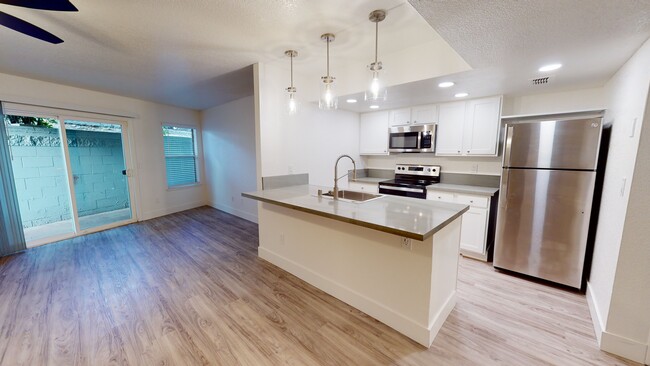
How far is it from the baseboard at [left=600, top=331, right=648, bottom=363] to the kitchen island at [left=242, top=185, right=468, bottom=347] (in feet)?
3.12

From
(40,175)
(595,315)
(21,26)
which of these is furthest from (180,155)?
(595,315)

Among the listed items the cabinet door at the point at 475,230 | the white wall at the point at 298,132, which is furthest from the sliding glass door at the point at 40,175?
the cabinet door at the point at 475,230

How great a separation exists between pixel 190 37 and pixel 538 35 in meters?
2.82

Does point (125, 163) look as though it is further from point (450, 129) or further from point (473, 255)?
point (473, 255)

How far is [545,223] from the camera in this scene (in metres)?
2.45

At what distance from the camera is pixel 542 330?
6.09 ft

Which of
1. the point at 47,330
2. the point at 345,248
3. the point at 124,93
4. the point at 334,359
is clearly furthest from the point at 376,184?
the point at 124,93

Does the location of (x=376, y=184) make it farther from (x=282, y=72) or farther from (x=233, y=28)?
(x=233, y=28)

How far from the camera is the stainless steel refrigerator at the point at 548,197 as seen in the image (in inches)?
87.6

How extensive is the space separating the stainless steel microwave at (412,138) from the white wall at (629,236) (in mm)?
1846

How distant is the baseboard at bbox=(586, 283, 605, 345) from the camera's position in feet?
5.70

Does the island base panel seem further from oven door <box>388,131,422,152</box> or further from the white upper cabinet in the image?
oven door <box>388,131,422,152</box>

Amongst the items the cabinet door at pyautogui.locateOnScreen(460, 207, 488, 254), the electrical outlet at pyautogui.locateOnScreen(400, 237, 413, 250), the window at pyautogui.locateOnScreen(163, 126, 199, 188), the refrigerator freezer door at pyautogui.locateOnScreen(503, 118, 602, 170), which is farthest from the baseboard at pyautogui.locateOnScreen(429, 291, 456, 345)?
the window at pyautogui.locateOnScreen(163, 126, 199, 188)

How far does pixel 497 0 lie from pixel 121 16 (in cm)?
266
